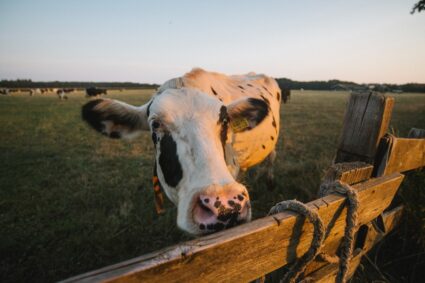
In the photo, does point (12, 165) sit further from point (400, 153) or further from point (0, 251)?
point (400, 153)

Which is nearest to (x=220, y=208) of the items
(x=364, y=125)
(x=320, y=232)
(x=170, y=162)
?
(x=320, y=232)

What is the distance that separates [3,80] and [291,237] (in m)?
125

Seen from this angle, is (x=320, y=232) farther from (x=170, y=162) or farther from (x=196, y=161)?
(x=170, y=162)

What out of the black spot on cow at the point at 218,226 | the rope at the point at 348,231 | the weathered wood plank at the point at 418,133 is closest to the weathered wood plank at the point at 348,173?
the rope at the point at 348,231

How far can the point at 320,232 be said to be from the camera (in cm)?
105

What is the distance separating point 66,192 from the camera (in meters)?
4.78

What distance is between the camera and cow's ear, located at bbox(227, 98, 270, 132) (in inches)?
114

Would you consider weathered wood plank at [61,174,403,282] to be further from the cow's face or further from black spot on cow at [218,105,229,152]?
black spot on cow at [218,105,229,152]

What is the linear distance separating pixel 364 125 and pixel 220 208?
1327mm

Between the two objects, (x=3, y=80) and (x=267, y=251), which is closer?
(x=267, y=251)

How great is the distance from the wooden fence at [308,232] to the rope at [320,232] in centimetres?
4

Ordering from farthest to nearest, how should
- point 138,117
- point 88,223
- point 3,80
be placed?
point 3,80
point 88,223
point 138,117

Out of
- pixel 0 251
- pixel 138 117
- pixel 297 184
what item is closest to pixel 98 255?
pixel 0 251

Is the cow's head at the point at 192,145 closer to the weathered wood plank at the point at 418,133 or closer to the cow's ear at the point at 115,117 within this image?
the cow's ear at the point at 115,117
